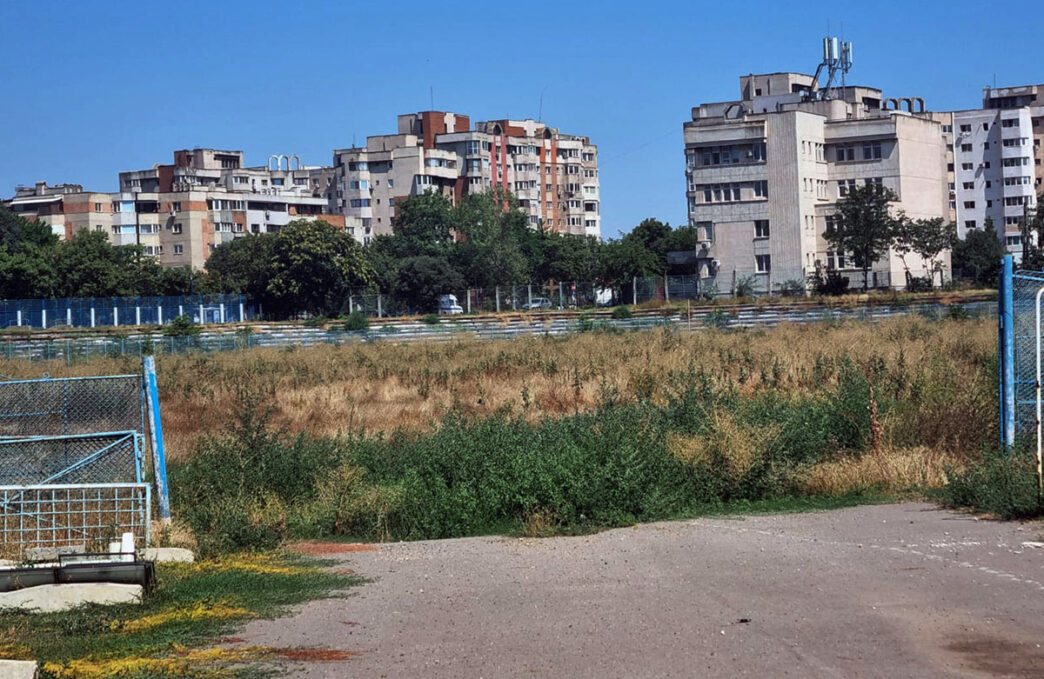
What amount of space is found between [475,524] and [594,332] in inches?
1458

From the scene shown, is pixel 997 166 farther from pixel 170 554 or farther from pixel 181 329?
pixel 170 554

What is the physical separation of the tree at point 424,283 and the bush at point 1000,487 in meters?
79.3

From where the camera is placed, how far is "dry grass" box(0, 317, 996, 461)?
2497 cm

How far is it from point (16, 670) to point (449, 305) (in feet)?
268

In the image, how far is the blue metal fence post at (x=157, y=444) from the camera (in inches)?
581

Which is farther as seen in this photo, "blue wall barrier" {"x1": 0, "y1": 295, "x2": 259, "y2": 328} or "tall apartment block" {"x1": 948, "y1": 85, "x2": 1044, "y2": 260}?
"tall apartment block" {"x1": 948, "y1": 85, "x2": 1044, "y2": 260}

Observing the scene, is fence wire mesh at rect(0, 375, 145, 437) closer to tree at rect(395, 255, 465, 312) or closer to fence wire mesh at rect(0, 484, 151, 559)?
fence wire mesh at rect(0, 484, 151, 559)

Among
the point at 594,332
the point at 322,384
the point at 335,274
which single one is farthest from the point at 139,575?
the point at 335,274

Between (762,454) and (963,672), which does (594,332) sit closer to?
(762,454)

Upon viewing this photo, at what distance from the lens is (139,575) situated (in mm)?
10445

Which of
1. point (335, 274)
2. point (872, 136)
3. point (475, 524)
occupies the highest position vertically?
point (872, 136)

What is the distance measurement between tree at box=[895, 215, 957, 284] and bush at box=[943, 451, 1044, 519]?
67.9 metres

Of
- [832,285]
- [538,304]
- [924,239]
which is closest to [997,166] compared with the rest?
[924,239]

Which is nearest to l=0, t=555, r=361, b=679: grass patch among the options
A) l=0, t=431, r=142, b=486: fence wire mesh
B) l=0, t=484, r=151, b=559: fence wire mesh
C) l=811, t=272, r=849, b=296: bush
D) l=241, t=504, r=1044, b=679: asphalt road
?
l=241, t=504, r=1044, b=679: asphalt road
